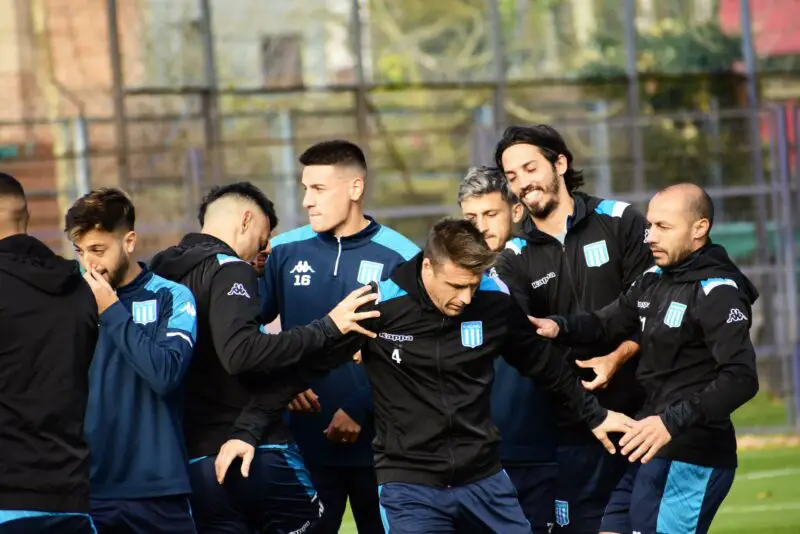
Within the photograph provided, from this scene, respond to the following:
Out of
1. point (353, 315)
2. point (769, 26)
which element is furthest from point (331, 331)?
point (769, 26)

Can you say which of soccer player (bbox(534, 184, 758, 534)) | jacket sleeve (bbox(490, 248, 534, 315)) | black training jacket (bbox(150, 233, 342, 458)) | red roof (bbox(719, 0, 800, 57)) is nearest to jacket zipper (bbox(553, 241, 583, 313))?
jacket sleeve (bbox(490, 248, 534, 315))

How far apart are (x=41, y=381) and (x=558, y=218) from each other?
3007 millimetres

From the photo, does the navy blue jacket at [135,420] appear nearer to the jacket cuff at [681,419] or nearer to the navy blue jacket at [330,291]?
the navy blue jacket at [330,291]

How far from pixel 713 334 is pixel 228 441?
2105mm

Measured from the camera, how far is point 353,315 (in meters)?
5.93

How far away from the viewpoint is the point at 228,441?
616 centimetres

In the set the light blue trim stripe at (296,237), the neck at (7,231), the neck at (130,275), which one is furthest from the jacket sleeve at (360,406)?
the neck at (7,231)

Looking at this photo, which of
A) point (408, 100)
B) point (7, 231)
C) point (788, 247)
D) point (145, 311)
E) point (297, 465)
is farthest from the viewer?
point (408, 100)

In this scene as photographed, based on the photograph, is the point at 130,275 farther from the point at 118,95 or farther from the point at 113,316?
the point at 118,95

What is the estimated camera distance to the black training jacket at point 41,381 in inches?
201

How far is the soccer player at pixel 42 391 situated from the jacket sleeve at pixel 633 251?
2964 millimetres

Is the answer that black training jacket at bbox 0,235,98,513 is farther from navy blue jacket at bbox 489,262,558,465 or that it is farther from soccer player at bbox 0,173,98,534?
navy blue jacket at bbox 489,262,558,465

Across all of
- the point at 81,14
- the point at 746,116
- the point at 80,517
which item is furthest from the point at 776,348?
the point at 80,517

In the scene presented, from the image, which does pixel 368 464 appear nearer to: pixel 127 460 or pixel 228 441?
pixel 228 441
